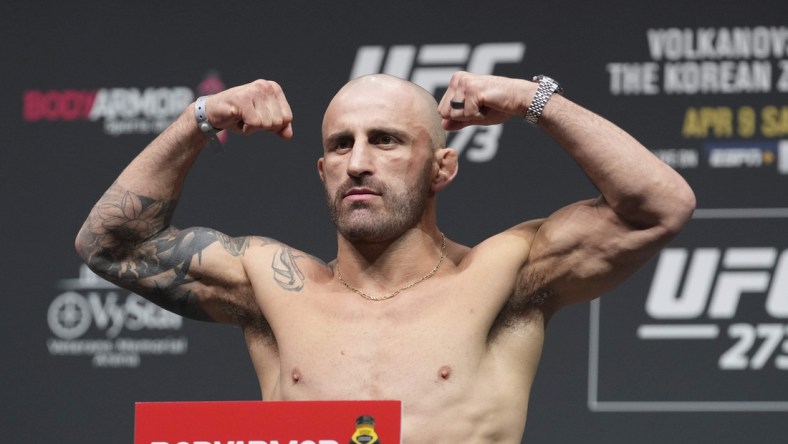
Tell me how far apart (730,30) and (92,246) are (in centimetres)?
166

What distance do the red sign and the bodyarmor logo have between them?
161 cm

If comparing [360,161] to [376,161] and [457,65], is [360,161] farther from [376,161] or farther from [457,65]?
[457,65]

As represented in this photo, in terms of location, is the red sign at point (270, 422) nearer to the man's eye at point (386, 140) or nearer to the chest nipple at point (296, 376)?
the chest nipple at point (296, 376)

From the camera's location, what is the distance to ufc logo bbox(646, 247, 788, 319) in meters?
3.15

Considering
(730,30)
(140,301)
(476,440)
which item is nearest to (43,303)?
(140,301)

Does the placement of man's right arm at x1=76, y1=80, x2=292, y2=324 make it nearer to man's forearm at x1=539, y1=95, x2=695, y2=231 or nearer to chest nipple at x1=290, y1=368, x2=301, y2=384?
chest nipple at x1=290, y1=368, x2=301, y2=384

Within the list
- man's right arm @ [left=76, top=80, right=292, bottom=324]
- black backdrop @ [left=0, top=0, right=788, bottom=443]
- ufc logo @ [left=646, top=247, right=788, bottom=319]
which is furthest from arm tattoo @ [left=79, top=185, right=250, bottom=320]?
ufc logo @ [left=646, top=247, right=788, bottom=319]

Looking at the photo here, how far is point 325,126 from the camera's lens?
2375mm

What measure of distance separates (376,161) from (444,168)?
173 mm

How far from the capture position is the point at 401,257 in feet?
7.79

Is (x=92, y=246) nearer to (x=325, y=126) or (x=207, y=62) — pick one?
(x=325, y=126)

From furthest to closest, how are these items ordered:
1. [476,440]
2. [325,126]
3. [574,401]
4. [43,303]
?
[43,303] → [574,401] → [325,126] → [476,440]

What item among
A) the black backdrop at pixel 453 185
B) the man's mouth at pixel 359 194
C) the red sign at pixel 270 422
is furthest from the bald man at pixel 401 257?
the black backdrop at pixel 453 185

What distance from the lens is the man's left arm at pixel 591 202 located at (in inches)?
86.9
